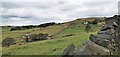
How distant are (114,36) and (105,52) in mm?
4052

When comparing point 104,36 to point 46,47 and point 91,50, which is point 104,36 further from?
point 46,47

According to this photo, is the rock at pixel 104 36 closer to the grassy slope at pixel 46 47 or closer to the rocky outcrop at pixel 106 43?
the rocky outcrop at pixel 106 43

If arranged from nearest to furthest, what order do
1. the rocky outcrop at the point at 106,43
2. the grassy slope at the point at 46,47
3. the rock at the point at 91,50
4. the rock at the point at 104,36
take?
the rock at the point at 91,50 → the rocky outcrop at the point at 106,43 → the rock at the point at 104,36 → the grassy slope at the point at 46,47

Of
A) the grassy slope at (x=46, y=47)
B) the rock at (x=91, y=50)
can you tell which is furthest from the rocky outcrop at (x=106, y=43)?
the grassy slope at (x=46, y=47)

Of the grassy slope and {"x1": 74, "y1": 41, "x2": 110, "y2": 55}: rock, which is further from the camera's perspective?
the grassy slope

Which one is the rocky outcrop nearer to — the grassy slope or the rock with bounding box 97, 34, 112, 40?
the rock with bounding box 97, 34, 112, 40

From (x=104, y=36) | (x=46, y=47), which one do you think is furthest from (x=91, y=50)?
(x=46, y=47)

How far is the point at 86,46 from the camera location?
3184cm

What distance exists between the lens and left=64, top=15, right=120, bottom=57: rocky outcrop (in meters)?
31.7

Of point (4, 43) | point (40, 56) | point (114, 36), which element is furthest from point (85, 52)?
point (4, 43)

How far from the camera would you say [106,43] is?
35.1 m

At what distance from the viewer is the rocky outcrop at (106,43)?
31.7 meters

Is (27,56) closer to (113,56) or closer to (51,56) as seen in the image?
(51,56)

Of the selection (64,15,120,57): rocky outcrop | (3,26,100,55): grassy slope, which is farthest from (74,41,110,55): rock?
(3,26,100,55): grassy slope
